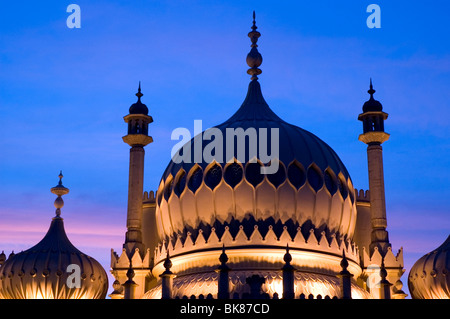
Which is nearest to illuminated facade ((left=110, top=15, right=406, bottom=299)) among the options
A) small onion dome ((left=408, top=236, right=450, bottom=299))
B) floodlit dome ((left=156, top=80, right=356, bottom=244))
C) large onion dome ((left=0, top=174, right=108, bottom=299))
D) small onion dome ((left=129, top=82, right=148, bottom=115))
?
floodlit dome ((left=156, top=80, right=356, bottom=244))

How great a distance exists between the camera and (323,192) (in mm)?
28328

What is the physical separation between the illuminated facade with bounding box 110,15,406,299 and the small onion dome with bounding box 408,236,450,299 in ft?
2.20

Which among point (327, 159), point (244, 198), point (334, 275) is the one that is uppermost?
point (327, 159)

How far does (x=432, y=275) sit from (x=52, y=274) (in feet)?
46.8

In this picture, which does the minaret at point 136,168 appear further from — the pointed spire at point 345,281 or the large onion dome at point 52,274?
the pointed spire at point 345,281

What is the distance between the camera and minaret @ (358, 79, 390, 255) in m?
29.8

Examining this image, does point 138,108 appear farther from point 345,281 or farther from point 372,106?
point 345,281

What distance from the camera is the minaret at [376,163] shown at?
97.7ft

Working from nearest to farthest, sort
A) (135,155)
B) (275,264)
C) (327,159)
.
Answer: (275,264) → (327,159) → (135,155)

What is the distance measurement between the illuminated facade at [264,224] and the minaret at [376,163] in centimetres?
4
